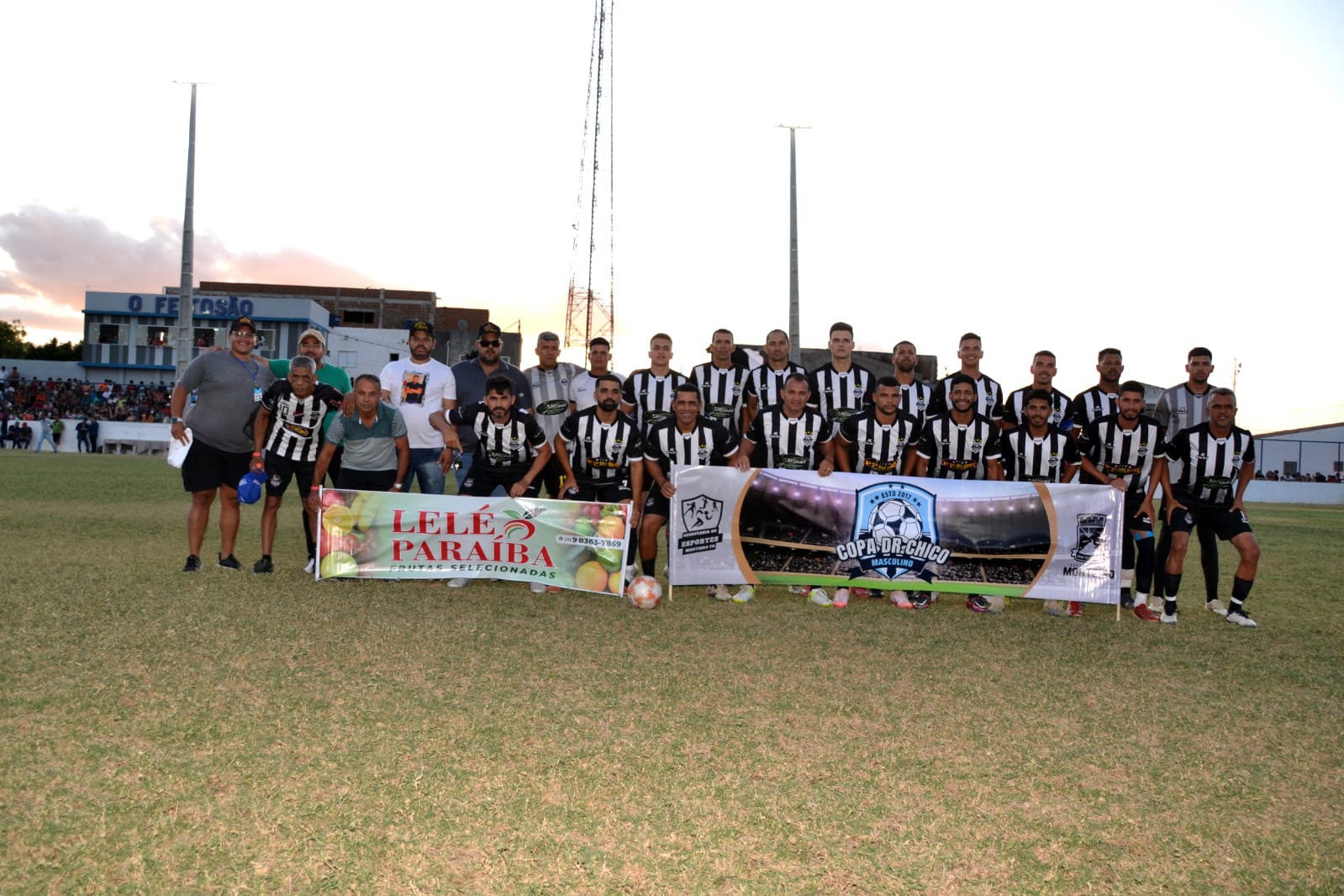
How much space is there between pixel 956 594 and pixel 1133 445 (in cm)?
Answer: 192

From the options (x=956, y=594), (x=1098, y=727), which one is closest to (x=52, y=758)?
(x=1098, y=727)

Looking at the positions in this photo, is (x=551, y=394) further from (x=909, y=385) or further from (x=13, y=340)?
(x=13, y=340)

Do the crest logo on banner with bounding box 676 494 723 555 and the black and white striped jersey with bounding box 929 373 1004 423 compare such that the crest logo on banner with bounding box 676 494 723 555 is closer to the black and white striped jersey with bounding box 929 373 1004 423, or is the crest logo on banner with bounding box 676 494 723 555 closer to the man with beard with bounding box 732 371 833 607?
the man with beard with bounding box 732 371 833 607

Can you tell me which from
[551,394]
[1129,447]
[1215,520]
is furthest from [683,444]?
[1215,520]

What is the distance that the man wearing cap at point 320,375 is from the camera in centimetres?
811

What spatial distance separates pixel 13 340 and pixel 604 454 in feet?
358

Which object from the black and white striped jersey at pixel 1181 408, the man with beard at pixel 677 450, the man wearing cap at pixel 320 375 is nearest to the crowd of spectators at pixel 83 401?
the man wearing cap at pixel 320 375

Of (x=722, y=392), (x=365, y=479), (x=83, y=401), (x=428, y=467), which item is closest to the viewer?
(x=365, y=479)

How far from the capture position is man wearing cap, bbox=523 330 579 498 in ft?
28.6

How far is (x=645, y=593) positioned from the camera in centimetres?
709

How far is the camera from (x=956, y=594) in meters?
8.25

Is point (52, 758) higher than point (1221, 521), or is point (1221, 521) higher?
point (1221, 521)

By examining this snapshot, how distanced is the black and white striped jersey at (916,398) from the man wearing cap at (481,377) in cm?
348

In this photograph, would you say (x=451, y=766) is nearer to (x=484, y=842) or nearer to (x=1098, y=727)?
(x=484, y=842)
